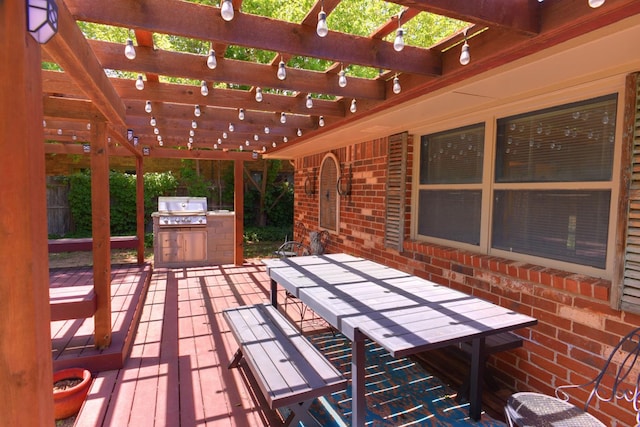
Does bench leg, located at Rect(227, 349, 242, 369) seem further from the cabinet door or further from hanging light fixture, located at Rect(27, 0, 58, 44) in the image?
the cabinet door

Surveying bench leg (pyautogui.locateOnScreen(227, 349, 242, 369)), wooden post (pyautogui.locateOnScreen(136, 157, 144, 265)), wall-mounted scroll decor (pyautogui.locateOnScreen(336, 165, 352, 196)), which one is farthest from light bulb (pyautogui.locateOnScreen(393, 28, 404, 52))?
wooden post (pyautogui.locateOnScreen(136, 157, 144, 265))

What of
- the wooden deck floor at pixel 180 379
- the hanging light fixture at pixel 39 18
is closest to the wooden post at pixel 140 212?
the wooden deck floor at pixel 180 379

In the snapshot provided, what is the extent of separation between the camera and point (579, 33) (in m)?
1.51

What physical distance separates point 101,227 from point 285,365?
1929 millimetres

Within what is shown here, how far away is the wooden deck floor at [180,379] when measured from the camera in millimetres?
2277

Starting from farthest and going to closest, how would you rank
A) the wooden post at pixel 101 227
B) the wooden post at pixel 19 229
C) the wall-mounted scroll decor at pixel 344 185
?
the wall-mounted scroll decor at pixel 344 185 → the wooden post at pixel 101 227 → the wooden post at pixel 19 229

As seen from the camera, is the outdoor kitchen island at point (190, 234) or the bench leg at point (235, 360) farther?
the outdoor kitchen island at point (190, 234)

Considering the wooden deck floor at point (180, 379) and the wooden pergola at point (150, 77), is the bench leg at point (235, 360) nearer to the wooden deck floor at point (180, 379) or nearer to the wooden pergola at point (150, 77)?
the wooden deck floor at point (180, 379)

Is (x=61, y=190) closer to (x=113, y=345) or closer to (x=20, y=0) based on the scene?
(x=113, y=345)

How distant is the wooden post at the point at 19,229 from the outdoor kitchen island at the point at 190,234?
5.90m

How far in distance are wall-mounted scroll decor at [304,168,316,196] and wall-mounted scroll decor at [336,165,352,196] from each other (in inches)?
44.4

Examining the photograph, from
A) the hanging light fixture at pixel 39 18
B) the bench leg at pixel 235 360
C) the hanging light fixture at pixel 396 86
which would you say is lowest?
the bench leg at pixel 235 360

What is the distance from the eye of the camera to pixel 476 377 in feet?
7.35

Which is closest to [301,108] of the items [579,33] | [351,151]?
[351,151]
